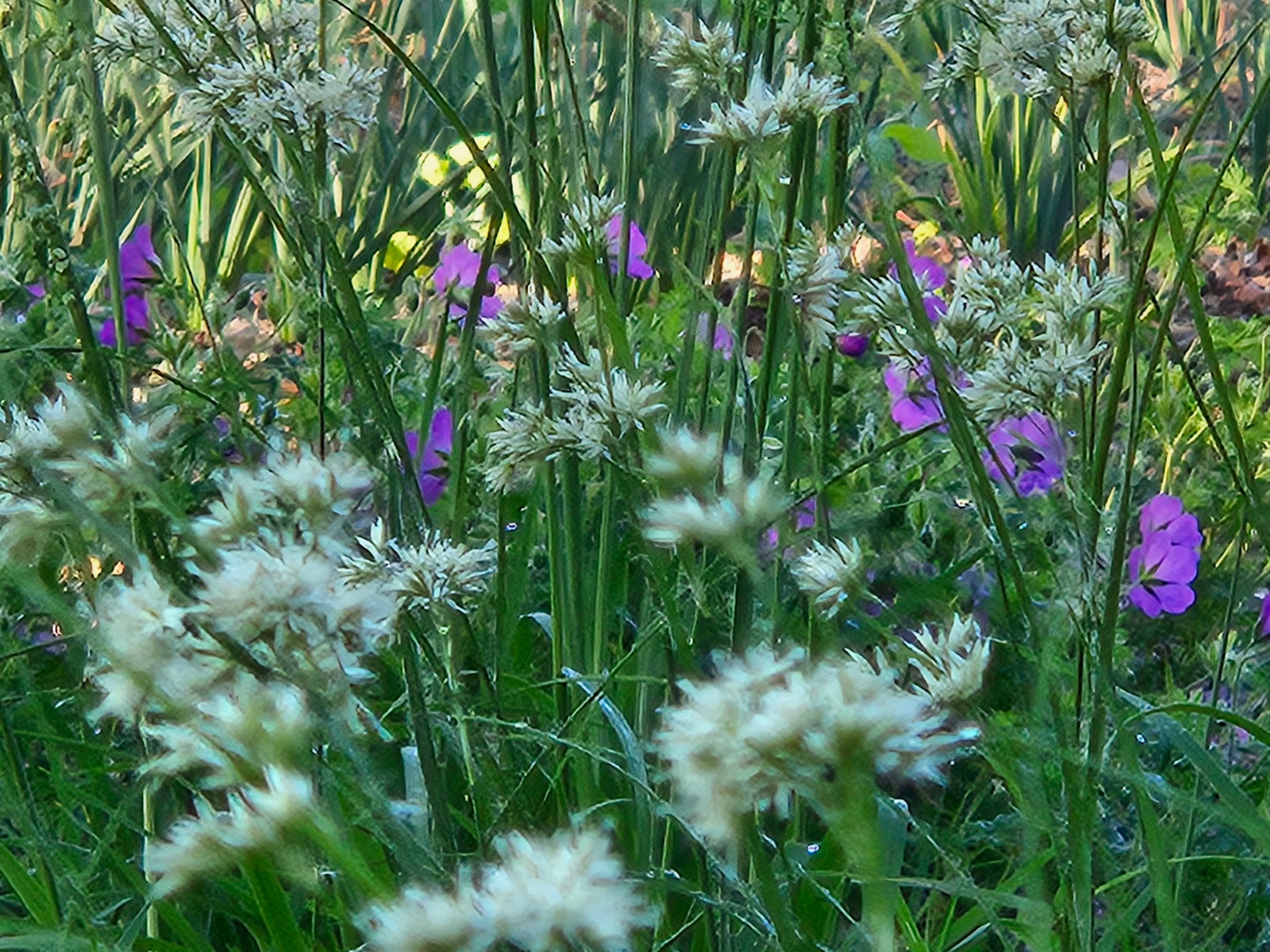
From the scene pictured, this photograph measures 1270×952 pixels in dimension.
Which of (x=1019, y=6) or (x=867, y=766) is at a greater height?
(x=1019, y=6)

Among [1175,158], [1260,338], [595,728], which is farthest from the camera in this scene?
[1260,338]

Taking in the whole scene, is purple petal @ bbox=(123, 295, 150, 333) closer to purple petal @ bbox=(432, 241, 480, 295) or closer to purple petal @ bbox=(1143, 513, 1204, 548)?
purple petal @ bbox=(432, 241, 480, 295)

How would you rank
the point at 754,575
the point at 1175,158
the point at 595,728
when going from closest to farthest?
the point at 754,575 → the point at 1175,158 → the point at 595,728

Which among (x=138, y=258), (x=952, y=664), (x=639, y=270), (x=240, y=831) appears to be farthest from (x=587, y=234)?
(x=138, y=258)

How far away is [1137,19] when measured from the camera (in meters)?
0.67

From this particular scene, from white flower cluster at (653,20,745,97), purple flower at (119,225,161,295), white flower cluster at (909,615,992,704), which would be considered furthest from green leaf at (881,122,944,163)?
white flower cluster at (909,615,992,704)

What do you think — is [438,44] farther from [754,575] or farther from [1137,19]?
[754,575]

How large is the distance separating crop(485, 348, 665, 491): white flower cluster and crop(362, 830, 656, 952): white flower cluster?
0.79ft

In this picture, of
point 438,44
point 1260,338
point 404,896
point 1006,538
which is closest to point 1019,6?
point 1006,538

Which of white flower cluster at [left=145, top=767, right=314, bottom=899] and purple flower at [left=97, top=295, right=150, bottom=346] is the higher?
white flower cluster at [left=145, top=767, right=314, bottom=899]

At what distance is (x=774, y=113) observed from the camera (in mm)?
689

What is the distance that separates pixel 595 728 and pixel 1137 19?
451 millimetres

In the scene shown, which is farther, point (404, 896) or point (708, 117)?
point (708, 117)

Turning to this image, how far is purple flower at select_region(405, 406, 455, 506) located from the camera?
1.42 meters
